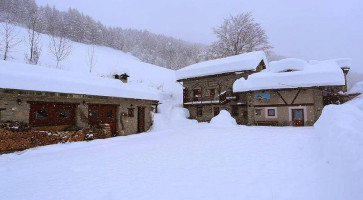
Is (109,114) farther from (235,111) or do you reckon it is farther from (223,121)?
(235,111)

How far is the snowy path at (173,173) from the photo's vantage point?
455cm

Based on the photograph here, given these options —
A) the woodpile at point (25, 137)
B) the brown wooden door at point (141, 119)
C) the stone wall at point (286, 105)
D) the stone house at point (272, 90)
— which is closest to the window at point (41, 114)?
the woodpile at point (25, 137)

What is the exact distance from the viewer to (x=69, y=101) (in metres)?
12.8

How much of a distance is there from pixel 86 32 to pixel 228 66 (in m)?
41.2

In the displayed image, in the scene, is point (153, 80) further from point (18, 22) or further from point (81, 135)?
point (18, 22)

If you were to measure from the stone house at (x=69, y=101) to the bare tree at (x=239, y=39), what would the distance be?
15807 mm

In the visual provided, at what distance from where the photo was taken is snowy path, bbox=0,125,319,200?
455 cm

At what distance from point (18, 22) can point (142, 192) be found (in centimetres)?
5304

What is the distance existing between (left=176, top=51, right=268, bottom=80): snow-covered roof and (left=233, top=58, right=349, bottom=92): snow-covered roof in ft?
7.38

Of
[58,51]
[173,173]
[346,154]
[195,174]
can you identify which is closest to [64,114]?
[173,173]

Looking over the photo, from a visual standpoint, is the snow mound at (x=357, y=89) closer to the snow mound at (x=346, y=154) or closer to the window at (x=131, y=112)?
the snow mound at (x=346, y=154)

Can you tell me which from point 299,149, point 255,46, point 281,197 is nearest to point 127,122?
point 299,149

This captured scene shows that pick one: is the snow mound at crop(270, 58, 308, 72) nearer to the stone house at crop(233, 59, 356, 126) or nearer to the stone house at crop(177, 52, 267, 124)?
the stone house at crop(233, 59, 356, 126)

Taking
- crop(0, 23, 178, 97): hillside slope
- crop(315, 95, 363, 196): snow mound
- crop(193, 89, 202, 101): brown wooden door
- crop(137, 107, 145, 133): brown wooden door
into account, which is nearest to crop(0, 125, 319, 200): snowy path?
crop(315, 95, 363, 196): snow mound
